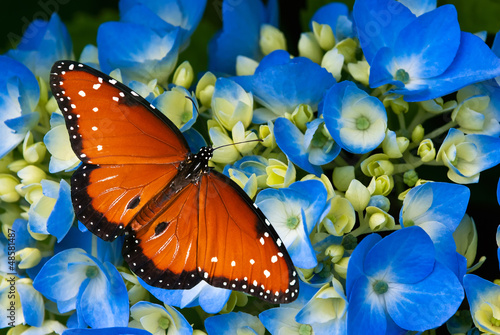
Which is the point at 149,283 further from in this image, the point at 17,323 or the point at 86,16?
the point at 86,16

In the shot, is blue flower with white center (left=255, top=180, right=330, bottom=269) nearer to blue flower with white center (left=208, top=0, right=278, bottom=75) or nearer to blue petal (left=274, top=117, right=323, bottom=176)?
blue petal (left=274, top=117, right=323, bottom=176)

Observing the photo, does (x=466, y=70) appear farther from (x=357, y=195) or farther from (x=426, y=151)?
(x=357, y=195)

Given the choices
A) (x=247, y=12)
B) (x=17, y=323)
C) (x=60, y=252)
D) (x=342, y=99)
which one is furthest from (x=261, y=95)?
(x=17, y=323)

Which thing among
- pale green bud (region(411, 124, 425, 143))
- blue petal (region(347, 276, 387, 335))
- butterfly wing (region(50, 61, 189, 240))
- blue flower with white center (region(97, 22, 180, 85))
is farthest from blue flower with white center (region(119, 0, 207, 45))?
blue petal (region(347, 276, 387, 335))

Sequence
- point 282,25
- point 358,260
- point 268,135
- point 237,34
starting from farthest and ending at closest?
point 282,25
point 237,34
point 268,135
point 358,260

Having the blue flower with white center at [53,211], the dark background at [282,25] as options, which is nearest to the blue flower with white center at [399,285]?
the dark background at [282,25]

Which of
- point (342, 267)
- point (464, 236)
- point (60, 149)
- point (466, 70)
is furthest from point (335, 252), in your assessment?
point (60, 149)
